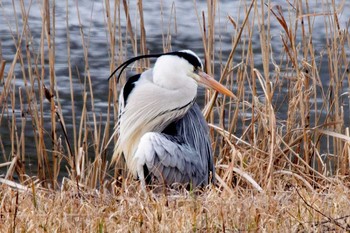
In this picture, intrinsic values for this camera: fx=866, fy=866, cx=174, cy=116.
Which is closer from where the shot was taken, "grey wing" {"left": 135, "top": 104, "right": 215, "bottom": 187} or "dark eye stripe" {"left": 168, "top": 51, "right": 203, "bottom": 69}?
"grey wing" {"left": 135, "top": 104, "right": 215, "bottom": 187}

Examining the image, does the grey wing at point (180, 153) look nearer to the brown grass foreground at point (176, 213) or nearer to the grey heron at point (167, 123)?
the grey heron at point (167, 123)

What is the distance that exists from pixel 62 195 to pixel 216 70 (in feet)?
13.1

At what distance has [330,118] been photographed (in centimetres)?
511

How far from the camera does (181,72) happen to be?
416 cm

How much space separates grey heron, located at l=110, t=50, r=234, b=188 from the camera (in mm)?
4031

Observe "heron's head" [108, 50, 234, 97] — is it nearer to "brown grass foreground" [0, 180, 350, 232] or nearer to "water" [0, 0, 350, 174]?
"brown grass foreground" [0, 180, 350, 232]

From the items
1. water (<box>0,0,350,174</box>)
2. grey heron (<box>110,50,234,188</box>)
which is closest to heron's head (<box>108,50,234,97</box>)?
grey heron (<box>110,50,234,188</box>)

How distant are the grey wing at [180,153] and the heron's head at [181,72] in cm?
26

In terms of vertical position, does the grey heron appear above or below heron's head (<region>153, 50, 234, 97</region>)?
below

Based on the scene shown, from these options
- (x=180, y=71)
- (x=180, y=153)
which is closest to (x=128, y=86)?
(x=180, y=71)

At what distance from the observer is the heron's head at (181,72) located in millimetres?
4105

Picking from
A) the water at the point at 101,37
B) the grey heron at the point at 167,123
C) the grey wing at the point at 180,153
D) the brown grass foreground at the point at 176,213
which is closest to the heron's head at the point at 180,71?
the grey heron at the point at 167,123

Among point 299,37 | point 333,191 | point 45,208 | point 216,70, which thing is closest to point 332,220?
point 333,191

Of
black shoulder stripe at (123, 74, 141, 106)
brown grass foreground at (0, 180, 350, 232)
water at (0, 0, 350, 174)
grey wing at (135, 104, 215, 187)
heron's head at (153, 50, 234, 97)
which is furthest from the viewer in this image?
water at (0, 0, 350, 174)
